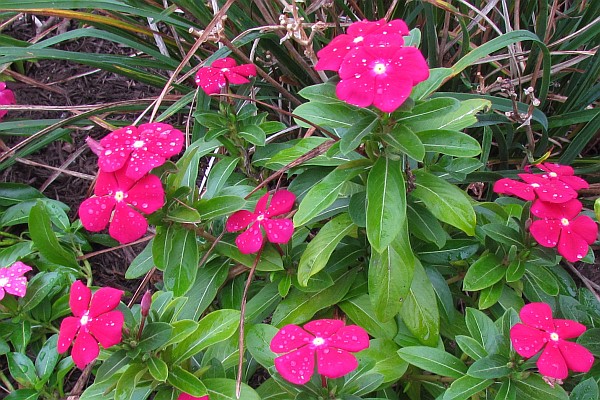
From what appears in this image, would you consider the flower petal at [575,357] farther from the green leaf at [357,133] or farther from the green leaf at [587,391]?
the green leaf at [357,133]

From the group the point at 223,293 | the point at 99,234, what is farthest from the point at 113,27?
the point at 223,293

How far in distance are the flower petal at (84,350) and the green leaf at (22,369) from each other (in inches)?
30.8

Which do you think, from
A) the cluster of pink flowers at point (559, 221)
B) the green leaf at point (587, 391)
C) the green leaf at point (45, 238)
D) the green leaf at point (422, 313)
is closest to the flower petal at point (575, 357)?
the green leaf at point (587, 391)

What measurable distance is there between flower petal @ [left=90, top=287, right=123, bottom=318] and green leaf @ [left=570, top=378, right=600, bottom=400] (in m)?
1.02

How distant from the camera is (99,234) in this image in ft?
7.47

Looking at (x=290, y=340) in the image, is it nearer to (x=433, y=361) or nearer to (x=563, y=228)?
A: (x=433, y=361)

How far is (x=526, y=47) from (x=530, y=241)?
4.30ft

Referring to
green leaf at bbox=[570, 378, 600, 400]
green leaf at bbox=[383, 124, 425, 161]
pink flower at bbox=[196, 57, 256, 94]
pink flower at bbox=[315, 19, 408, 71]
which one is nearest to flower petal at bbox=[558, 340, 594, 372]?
green leaf at bbox=[570, 378, 600, 400]

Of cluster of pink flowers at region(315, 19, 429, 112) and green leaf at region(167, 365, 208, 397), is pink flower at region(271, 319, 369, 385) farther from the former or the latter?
cluster of pink flowers at region(315, 19, 429, 112)

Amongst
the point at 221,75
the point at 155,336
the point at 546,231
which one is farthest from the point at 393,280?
the point at 221,75

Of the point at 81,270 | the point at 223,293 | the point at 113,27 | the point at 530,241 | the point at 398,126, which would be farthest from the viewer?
the point at 113,27

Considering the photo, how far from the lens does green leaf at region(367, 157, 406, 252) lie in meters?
1.28

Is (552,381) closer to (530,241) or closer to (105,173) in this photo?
(530,241)

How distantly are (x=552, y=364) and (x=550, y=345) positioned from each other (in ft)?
0.16
